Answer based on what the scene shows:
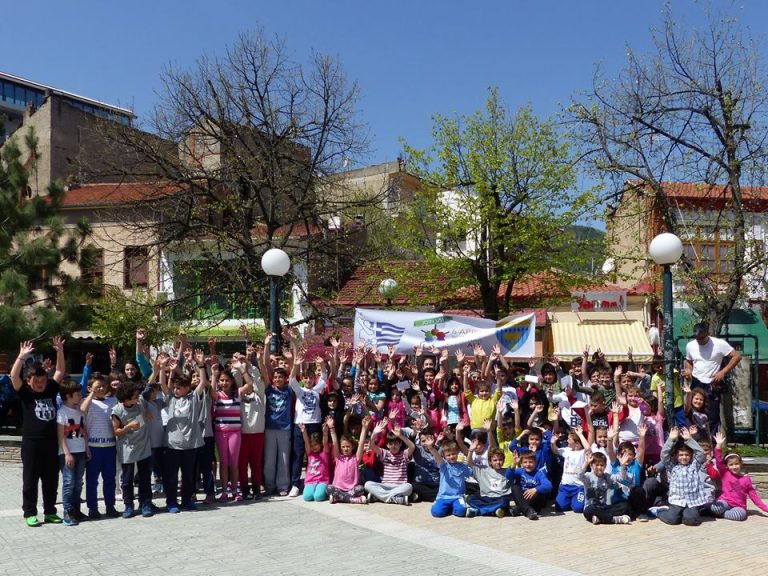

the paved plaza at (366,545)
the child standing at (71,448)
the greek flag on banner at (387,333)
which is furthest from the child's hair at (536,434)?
the child standing at (71,448)

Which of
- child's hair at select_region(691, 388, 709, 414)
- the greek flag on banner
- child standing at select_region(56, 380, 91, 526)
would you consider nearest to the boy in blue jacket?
child's hair at select_region(691, 388, 709, 414)

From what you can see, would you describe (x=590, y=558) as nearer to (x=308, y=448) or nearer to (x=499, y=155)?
(x=308, y=448)

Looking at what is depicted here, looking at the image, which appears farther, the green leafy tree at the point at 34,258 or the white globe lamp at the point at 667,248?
the green leafy tree at the point at 34,258

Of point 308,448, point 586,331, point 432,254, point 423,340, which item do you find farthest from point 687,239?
point 308,448

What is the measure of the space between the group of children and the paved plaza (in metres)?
0.33

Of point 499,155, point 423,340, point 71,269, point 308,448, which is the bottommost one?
point 308,448

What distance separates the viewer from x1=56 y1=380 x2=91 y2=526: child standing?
28.8 ft

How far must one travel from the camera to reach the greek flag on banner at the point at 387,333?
13.0 metres

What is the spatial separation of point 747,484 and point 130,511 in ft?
22.6

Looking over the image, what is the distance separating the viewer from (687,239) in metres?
16.5

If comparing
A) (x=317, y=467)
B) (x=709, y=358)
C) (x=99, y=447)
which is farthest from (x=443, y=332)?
(x=99, y=447)

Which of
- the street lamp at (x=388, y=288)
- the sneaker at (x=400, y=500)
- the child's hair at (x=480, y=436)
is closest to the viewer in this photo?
the child's hair at (x=480, y=436)

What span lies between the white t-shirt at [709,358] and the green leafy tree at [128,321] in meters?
13.9

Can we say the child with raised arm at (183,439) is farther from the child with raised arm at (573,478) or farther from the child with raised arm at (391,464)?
the child with raised arm at (573,478)
